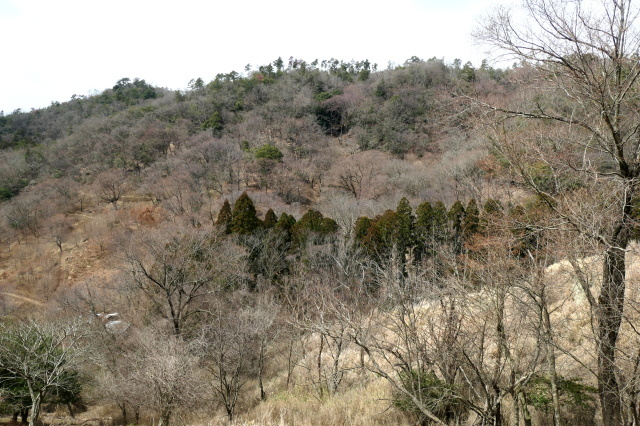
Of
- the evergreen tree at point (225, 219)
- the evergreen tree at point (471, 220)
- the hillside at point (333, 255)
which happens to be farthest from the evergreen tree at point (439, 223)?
the evergreen tree at point (225, 219)

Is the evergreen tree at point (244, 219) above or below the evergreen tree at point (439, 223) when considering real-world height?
above

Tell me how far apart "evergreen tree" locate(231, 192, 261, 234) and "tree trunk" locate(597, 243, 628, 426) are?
53.8 feet

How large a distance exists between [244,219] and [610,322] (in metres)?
17.4

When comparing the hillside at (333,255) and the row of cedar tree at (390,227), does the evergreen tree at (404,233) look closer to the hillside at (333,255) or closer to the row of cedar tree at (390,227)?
the row of cedar tree at (390,227)

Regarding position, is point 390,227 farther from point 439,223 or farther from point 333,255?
point 333,255

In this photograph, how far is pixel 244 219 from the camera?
20.9 meters

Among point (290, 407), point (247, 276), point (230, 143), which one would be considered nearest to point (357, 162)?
point (230, 143)

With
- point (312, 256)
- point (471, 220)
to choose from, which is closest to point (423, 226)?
point (471, 220)

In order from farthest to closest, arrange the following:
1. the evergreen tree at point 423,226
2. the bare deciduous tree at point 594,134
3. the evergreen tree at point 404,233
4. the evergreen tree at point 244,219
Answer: the evergreen tree at point 244,219
the evergreen tree at point 423,226
the evergreen tree at point 404,233
the bare deciduous tree at point 594,134

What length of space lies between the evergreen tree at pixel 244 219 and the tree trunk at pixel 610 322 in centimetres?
1640

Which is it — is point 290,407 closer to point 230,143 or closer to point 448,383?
point 448,383

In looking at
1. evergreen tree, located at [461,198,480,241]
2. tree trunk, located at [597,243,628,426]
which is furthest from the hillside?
evergreen tree, located at [461,198,480,241]

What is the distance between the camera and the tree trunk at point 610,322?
506cm

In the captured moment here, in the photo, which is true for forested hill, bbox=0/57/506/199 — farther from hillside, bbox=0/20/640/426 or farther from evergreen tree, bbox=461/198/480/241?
evergreen tree, bbox=461/198/480/241
